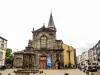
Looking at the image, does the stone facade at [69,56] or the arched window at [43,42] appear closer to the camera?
the arched window at [43,42]

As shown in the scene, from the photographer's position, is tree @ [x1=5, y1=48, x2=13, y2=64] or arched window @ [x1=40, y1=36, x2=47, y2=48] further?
tree @ [x1=5, y1=48, x2=13, y2=64]

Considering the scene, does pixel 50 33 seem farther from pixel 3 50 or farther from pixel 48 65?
pixel 3 50

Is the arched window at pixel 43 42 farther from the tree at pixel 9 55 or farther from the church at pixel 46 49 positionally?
the tree at pixel 9 55

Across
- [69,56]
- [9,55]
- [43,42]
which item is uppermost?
[43,42]

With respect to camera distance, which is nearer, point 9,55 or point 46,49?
point 46,49

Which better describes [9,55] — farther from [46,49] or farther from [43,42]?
[46,49]

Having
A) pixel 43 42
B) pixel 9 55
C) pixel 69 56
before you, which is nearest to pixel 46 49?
pixel 43 42

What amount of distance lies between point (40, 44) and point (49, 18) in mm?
24961

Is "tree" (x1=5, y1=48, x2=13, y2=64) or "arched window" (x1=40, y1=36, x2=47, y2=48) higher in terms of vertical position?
"arched window" (x1=40, y1=36, x2=47, y2=48)

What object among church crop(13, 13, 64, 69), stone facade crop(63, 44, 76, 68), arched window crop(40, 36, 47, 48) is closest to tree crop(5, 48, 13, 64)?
church crop(13, 13, 64, 69)

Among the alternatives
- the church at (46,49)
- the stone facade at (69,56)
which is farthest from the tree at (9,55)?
the stone facade at (69,56)

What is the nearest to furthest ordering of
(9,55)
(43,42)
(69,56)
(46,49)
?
(46,49) < (43,42) < (69,56) < (9,55)

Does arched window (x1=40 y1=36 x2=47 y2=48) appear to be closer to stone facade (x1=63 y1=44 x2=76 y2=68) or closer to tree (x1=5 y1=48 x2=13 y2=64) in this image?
stone facade (x1=63 y1=44 x2=76 y2=68)

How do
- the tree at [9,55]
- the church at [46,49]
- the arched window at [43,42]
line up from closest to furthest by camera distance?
the church at [46,49] < the arched window at [43,42] < the tree at [9,55]
